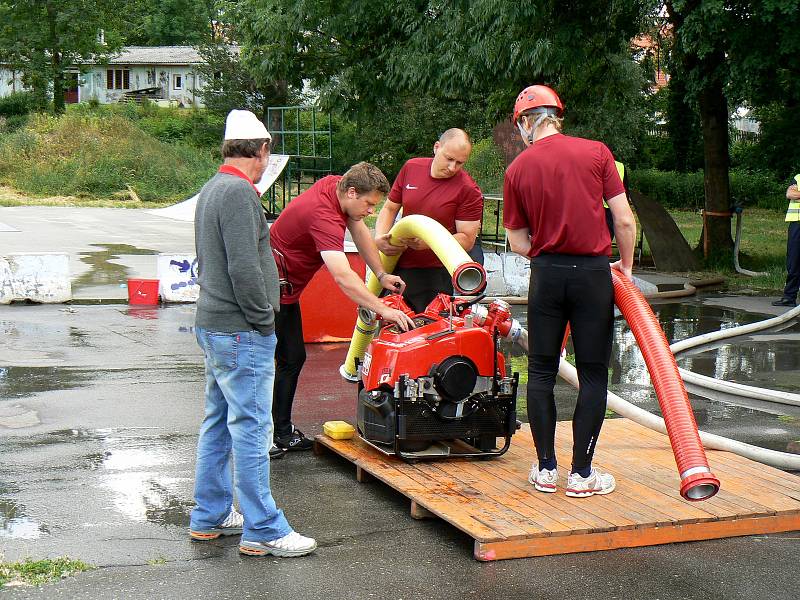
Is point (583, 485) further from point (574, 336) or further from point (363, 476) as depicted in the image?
point (363, 476)

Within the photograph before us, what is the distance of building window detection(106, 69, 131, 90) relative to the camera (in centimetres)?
9044

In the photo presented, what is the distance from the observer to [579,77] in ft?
62.3

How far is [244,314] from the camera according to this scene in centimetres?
477

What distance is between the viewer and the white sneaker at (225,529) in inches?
200

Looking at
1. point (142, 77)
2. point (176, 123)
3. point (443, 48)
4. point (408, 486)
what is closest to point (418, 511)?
point (408, 486)

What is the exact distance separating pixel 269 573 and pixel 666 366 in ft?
7.31

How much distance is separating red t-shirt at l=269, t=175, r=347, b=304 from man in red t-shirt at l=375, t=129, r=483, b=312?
75cm

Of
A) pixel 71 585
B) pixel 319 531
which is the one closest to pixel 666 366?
pixel 319 531

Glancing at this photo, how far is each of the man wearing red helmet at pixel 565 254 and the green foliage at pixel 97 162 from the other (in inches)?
1331

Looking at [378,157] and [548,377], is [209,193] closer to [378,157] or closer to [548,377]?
[548,377]

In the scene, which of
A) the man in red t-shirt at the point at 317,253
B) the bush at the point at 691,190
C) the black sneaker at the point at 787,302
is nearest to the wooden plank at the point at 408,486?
the man in red t-shirt at the point at 317,253

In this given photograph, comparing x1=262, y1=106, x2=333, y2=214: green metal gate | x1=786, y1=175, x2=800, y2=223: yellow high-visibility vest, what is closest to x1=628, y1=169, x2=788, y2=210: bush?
x1=262, y1=106, x2=333, y2=214: green metal gate

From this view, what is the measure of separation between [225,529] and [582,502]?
180 centimetres

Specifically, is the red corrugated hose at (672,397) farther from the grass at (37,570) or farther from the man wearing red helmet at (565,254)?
the grass at (37,570)
